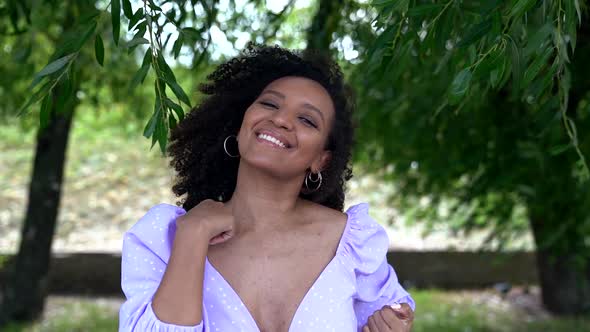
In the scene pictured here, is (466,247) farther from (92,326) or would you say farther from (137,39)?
(137,39)

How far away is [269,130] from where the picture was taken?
82.8 inches

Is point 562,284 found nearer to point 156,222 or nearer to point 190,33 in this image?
point 190,33

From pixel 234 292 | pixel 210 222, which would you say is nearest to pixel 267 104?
pixel 210 222

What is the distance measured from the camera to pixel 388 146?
5609mm

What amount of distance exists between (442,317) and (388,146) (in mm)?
1697

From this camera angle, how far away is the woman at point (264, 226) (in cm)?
198

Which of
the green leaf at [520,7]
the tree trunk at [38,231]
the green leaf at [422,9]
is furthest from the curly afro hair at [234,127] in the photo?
the tree trunk at [38,231]

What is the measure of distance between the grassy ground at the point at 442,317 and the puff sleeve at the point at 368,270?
13.7ft

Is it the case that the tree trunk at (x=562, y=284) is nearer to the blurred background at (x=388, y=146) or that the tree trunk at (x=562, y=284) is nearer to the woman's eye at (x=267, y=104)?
the blurred background at (x=388, y=146)

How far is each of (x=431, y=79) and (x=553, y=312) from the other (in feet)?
10.4

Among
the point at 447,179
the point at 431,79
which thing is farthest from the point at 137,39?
the point at 447,179

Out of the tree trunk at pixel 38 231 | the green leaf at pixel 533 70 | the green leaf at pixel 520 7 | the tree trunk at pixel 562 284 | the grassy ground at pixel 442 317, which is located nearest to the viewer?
the green leaf at pixel 520 7

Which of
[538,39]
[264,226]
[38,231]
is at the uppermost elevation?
[538,39]

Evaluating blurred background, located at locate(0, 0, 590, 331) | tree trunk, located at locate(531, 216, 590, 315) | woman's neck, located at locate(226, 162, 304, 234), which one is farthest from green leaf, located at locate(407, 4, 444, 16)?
tree trunk, located at locate(531, 216, 590, 315)
